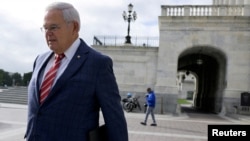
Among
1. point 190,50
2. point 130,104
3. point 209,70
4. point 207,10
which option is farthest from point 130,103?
point 209,70

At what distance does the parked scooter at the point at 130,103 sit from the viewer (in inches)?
944

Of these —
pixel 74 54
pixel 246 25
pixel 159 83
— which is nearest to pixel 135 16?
pixel 159 83

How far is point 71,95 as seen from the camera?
242cm

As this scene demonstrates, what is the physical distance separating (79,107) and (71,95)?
0.10 metres

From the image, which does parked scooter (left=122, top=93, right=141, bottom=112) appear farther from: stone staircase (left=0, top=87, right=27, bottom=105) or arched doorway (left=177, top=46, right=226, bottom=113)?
stone staircase (left=0, top=87, right=27, bottom=105)

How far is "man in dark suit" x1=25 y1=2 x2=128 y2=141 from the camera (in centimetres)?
242

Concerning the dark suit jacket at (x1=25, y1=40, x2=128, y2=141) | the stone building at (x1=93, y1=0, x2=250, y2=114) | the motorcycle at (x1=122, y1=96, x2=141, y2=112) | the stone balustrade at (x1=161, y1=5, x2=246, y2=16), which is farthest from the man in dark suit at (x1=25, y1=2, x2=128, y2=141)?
the stone balustrade at (x1=161, y1=5, x2=246, y2=16)

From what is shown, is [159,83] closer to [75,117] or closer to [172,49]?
[172,49]

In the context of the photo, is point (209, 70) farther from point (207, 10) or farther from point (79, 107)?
point (79, 107)

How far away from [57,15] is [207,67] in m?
34.0

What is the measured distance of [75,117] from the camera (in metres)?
2.42

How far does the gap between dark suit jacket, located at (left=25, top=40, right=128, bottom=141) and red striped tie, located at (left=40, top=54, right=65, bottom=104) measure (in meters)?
0.05

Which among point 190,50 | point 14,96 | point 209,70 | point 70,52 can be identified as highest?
point 190,50

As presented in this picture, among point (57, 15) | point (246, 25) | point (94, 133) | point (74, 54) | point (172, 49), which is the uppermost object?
point (246, 25)
